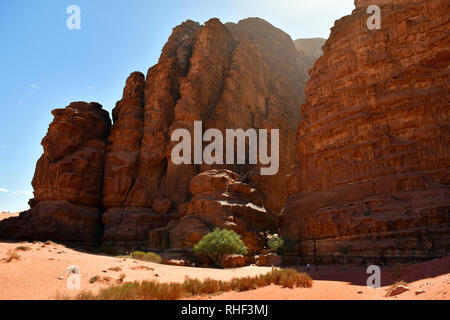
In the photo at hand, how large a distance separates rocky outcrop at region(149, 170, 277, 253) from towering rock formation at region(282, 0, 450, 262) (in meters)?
4.38

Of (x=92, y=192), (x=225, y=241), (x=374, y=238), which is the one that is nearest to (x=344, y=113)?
(x=374, y=238)

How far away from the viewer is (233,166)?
5994cm

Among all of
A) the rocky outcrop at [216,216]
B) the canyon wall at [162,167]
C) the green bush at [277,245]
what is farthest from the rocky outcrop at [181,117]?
the green bush at [277,245]

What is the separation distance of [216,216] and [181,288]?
2610cm

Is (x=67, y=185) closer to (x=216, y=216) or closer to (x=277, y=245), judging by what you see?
(x=216, y=216)

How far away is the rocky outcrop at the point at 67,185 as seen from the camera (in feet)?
147

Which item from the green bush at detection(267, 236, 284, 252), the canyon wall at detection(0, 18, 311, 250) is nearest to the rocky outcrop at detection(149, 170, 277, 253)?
the canyon wall at detection(0, 18, 311, 250)

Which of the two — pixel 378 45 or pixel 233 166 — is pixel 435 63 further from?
pixel 233 166

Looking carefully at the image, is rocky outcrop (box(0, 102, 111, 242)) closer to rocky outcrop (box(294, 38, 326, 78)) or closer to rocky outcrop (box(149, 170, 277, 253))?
rocky outcrop (box(149, 170, 277, 253))

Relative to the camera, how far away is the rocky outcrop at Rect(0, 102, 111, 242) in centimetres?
4478

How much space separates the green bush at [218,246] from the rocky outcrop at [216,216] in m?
4.34

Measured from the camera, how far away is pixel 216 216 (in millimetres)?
40125

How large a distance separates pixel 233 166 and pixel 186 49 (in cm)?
2995

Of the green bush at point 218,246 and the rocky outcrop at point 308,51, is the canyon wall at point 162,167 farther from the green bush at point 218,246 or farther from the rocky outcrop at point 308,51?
the rocky outcrop at point 308,51
